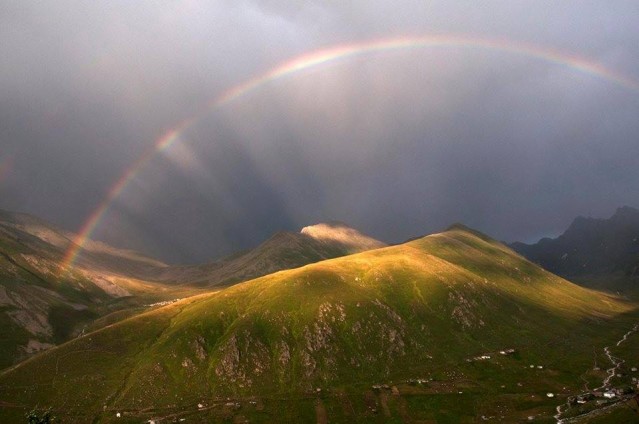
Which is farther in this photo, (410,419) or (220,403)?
(220,403)

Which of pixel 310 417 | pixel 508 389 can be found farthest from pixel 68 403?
pixel 508 389

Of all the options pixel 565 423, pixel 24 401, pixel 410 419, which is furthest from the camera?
pixel 24 401

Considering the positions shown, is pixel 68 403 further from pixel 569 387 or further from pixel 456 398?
pixel 569 387

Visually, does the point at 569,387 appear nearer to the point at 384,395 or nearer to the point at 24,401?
the point at 384,395

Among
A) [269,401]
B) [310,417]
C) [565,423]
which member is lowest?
[565,423]

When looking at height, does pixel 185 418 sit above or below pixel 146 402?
below

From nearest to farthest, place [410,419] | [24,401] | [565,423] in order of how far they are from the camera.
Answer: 1. [565,423]
2. [410,419]
3. [24,401]

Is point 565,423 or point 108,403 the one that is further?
point 108,403

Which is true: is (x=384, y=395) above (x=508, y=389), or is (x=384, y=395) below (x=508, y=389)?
above

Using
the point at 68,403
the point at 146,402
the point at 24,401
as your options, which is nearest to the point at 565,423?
the point at 146,402
